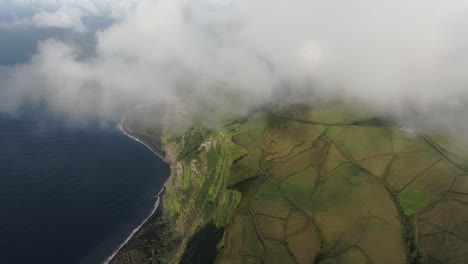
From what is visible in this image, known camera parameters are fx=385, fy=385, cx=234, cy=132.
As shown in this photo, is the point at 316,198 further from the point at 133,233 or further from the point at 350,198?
the point at 133,233

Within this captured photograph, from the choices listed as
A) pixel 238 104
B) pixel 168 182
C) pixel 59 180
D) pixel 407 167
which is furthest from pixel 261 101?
pixel 59 180

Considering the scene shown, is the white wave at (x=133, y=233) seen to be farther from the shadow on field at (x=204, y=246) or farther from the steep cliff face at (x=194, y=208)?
the shadow on field at (x=204, y=246)

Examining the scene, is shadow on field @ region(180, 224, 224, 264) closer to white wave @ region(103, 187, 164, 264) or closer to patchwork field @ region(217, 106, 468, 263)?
patchwork field @ region(217, 106, 468, 263)

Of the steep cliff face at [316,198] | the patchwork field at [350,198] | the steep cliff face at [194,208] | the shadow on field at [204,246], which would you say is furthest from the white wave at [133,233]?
the patchwork field at [350,198]

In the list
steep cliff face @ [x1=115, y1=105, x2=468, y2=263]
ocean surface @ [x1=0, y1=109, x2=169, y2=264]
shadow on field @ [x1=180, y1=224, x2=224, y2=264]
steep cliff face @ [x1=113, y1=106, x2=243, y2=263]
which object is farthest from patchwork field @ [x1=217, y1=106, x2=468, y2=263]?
ocean surface @ [x1=0, y1=109, x2=169, y2=264]

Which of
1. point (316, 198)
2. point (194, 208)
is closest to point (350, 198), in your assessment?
point (316, 198)
